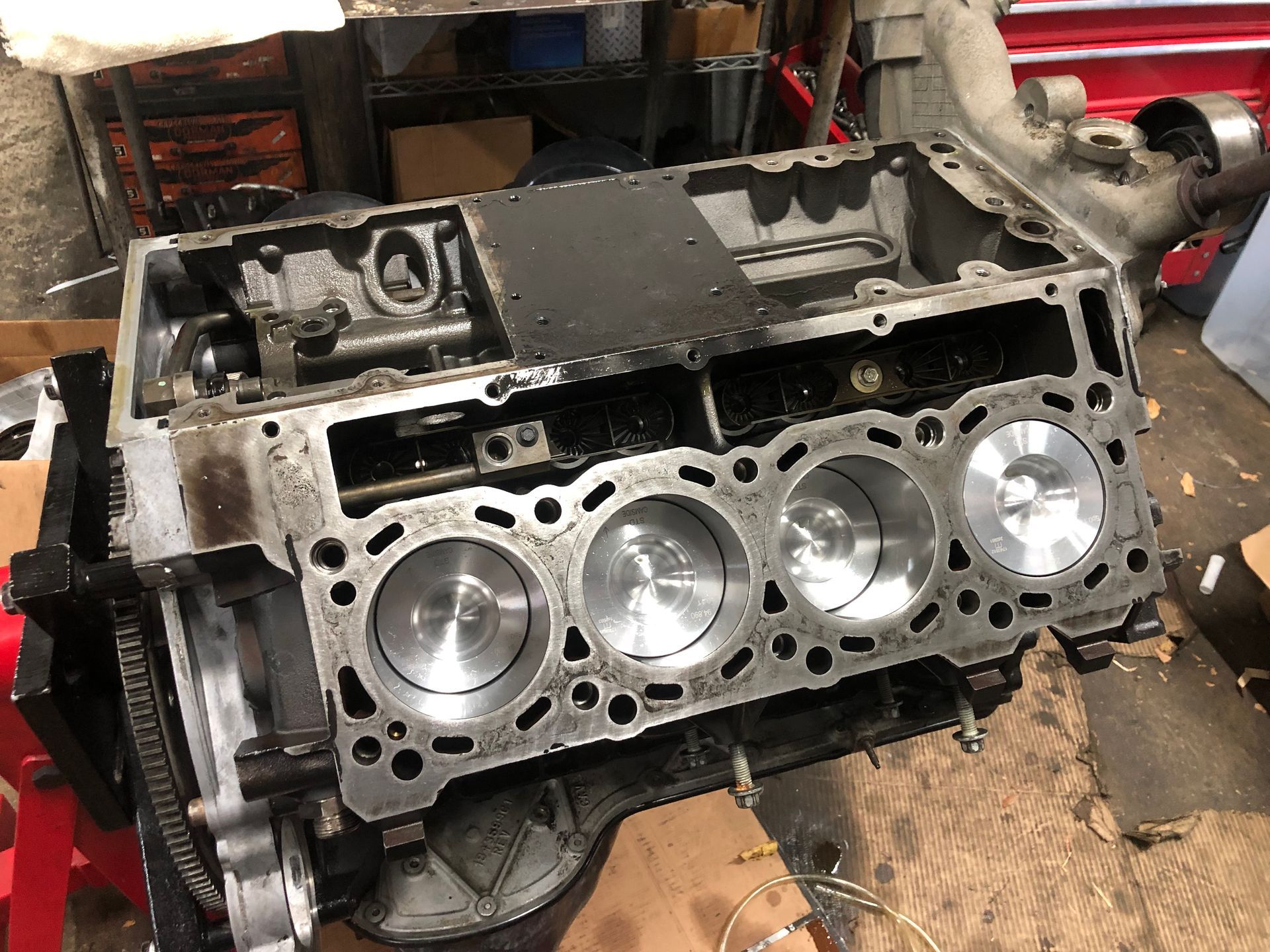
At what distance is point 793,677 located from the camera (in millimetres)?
1792

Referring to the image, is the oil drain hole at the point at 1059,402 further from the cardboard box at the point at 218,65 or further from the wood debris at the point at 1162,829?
the cardboard box at the point at 218,65

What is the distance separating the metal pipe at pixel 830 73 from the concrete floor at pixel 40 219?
365 centimetres

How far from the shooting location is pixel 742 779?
1.90m

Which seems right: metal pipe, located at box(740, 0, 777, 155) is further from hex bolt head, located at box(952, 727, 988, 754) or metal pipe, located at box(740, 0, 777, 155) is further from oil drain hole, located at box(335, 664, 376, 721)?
oil drain hole, located at box(335, 664, 376, 721)

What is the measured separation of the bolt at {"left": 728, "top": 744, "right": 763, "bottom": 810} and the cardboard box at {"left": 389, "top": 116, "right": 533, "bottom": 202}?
3.16m

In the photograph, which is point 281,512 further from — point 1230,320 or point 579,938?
point 1230,320

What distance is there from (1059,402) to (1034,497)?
0.75 feet

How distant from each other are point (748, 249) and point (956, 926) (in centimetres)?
223

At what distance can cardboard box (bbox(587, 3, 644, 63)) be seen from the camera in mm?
4273

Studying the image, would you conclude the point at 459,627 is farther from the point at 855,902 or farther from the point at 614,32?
the point at 614,32

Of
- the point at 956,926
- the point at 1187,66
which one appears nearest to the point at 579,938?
the point at 956,926

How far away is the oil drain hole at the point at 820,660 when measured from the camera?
181cm

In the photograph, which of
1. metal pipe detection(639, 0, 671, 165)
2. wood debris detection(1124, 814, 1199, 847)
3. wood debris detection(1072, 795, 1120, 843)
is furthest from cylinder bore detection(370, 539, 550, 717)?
metal pipe detection(639, 0, 671, 165)

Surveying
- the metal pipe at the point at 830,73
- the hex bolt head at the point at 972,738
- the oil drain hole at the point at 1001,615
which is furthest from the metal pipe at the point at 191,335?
the metal pipe at the point at 830,73
